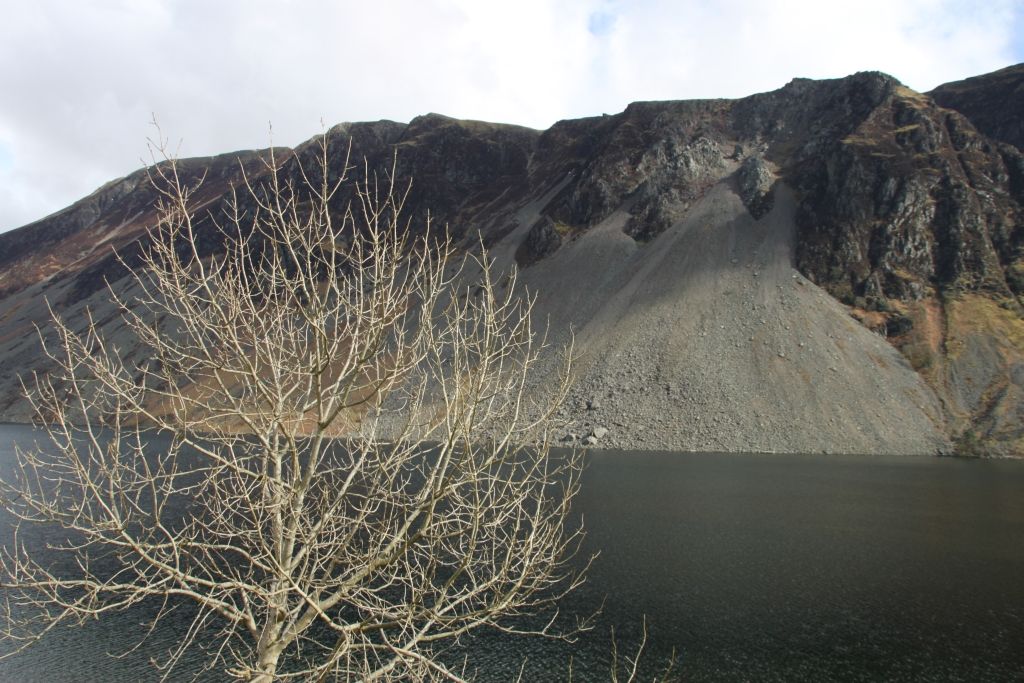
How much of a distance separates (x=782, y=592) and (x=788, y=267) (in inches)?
2627

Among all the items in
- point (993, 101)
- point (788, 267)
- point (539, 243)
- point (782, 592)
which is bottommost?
point (782, 592)

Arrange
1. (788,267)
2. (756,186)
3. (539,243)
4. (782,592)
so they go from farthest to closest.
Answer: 1. (539,243)
2. (756,186)
3. (788,267)
4. (782,592)

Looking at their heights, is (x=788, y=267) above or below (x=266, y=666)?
below

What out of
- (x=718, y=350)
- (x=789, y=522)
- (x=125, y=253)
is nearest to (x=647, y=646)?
(x=789, y=522)

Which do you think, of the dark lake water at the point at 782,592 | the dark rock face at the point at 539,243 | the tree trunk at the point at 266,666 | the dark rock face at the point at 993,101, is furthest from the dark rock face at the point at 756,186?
the tree trunk at the point at 266,666

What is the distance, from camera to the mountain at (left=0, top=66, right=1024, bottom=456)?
66375 millimetres

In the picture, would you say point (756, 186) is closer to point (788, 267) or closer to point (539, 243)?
point (788, 267)

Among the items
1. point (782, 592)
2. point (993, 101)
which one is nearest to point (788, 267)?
point (993, 101)

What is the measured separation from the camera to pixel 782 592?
26.2 metres

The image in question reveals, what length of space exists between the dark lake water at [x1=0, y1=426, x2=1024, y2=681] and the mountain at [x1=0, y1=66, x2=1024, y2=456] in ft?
69.5

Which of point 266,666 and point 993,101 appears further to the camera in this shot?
point 993,101

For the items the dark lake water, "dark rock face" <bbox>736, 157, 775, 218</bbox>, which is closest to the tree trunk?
the dark lake water

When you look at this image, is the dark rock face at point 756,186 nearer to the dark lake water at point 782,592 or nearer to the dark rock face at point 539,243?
the dark rock face at point 539,243

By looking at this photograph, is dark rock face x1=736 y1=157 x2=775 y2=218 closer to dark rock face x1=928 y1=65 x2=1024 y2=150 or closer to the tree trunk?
dark rock face x1=928 y1=65 x2=1024 y2=150
